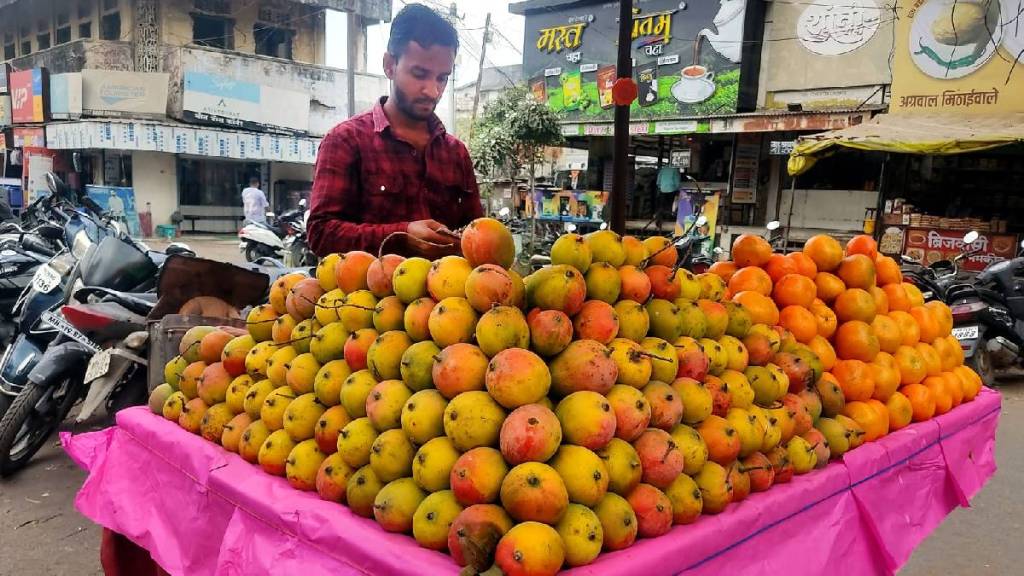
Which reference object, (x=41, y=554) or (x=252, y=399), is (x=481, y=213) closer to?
(x=252, y=399)

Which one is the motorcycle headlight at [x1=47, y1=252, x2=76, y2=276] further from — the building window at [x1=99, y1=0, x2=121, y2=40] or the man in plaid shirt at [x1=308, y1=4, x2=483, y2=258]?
the building window at [x1=99, y1=0, x2=121, y2=40]

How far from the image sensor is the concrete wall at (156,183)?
17.6 m

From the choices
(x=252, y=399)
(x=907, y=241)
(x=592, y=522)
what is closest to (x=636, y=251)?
(x=592, y=522)

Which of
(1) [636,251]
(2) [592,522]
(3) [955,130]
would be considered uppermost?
(3) [955,130]

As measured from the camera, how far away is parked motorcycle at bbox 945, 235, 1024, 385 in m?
5.36

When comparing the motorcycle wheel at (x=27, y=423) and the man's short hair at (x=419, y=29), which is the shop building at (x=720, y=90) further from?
the motorcycle wheel at (x=27, y=423)

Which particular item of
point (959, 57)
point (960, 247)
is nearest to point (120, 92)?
point (959, 57)

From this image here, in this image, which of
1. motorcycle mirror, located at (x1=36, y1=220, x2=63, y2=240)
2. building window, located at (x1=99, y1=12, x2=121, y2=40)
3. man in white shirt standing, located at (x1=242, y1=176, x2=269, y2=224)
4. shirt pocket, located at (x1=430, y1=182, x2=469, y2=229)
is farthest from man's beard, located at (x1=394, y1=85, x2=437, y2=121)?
building window, located at (x1=99, y1=12, x2=121, y2=40)

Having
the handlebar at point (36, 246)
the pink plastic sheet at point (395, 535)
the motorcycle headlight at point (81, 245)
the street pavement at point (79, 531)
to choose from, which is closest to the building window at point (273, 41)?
the handlebar at point (36, 246)

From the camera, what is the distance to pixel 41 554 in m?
2.91

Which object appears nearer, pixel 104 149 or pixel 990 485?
pixel 990 485

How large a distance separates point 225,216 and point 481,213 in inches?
719

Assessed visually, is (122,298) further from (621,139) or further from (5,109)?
(5,109)

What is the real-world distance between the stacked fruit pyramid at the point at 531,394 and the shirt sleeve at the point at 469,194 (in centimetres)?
109
